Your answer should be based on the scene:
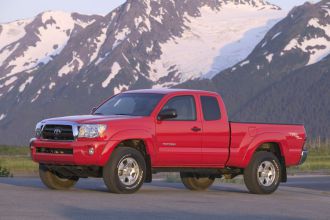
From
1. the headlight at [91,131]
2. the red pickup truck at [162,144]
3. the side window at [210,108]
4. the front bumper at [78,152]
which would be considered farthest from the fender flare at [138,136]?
the side window at [210,108]

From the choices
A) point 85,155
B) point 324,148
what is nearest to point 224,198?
point 85,155

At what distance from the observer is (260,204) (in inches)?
749

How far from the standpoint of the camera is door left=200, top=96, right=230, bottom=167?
21094 mm

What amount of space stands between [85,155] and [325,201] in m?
4.77

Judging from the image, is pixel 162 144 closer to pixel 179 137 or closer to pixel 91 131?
pixel 179 137

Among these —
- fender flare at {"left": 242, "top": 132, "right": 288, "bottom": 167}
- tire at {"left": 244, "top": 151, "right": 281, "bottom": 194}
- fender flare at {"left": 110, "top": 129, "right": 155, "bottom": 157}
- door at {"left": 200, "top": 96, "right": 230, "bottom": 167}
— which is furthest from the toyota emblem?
tire at {"left": 244, "top": 151, "right": 281, "bottom": 194}

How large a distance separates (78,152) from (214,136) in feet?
10.0

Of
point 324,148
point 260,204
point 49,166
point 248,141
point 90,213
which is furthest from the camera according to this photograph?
point 324,148

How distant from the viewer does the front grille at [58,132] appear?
19.8 m

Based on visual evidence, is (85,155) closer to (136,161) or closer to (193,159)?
(136,161)

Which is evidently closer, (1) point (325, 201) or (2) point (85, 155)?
(2) point (85, 155)

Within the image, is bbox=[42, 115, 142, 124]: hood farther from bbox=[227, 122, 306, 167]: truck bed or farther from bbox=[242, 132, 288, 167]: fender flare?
bbox=[242, 132, 288, 167]: fender flare

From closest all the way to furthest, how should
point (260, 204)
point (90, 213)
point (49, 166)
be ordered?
point (90, 213) < point (260, 204) < point (49, 166)

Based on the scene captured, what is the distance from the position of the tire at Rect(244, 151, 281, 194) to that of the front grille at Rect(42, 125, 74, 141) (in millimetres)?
3985
